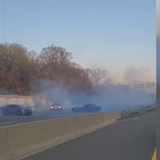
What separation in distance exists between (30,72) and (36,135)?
49.4 metres

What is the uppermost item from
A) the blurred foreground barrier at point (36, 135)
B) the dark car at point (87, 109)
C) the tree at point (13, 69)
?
the tree at point (13, 69)

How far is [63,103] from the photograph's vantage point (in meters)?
49.9

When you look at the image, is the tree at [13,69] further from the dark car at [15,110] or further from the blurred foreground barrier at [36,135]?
the blurred foreground barrier at [36,135]

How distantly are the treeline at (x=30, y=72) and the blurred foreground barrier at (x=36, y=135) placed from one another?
34837mm

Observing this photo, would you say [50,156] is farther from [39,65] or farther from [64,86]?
[39,65]

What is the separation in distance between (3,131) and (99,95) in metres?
39.1

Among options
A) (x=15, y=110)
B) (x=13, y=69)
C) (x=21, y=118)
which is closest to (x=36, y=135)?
(x=21, y=118)

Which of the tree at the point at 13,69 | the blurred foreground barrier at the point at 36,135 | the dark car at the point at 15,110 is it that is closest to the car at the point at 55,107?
the dark car at the point at 15,110

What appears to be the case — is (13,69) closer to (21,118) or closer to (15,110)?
(15,110)

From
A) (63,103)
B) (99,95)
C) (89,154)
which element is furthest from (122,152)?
(63,103)

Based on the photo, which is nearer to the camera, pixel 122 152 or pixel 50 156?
pixel 50 156

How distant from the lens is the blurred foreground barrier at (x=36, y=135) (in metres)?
8.47

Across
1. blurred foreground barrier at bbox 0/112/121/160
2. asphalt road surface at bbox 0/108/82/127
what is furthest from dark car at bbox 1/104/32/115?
blurred foreground barrier at bbox 0/112/121/160

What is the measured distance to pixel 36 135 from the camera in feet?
34.7
